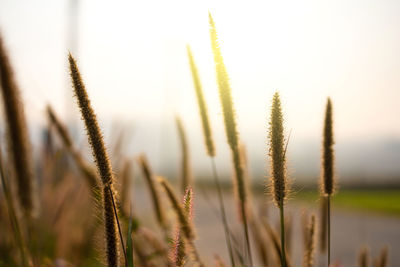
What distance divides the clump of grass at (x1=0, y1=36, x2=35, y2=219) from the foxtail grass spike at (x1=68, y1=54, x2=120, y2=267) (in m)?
0.25

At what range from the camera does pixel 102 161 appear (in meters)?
0.83

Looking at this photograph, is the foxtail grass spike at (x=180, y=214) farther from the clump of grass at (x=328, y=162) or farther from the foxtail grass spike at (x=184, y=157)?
the foxtail grass spike at (x=184, y=157)

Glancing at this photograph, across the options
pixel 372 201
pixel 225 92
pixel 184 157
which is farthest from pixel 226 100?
pixel 372 201

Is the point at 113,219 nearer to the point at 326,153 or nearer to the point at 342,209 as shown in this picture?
the point at 326,153

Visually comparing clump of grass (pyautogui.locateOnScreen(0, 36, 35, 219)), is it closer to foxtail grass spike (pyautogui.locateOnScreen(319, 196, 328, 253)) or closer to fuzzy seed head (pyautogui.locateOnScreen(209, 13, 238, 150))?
fuzzy seed head (pyautogui.locateOnScreen(209, 13, 238, 150))

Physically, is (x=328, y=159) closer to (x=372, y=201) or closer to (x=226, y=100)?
(x=226, y=100)

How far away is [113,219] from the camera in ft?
2.65

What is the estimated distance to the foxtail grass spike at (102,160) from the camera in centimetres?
81

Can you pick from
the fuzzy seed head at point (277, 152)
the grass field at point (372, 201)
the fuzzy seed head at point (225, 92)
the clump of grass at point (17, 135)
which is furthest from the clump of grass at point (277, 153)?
the grass field at point (372, 201)

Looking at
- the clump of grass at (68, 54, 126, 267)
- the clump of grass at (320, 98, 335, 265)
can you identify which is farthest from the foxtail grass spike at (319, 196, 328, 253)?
the clump of grass at (68, 54, 126, 267)

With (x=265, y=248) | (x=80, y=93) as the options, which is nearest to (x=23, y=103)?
(x=80, y=93)

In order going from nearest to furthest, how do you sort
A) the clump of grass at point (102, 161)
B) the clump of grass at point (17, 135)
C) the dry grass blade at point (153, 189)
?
1. the clump of grass at point (102, 161)
2. the clump of grass at point (17, 135)
3. the dry grass blade at point (153, 189)

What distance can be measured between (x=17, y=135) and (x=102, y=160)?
0.30m

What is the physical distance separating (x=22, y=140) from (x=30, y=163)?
2.3 inches
